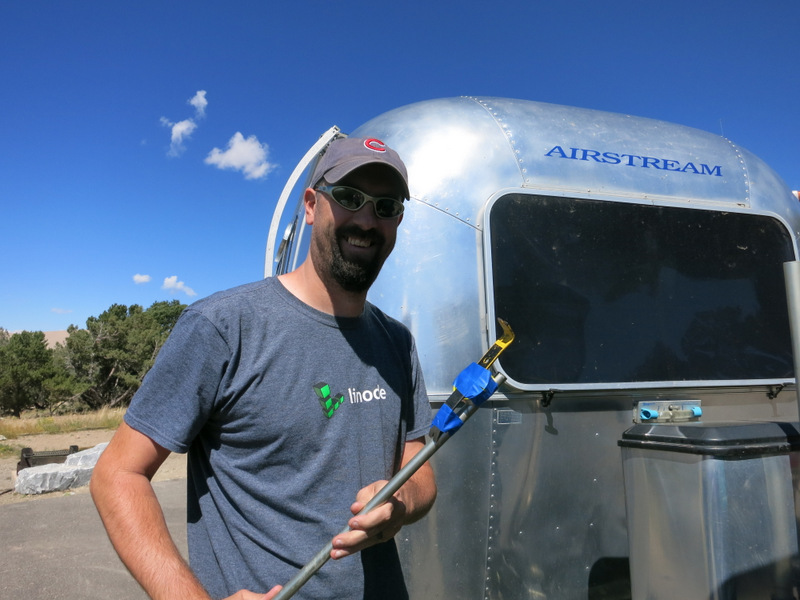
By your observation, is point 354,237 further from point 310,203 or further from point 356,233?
point 310,203

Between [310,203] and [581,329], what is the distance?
1573mm

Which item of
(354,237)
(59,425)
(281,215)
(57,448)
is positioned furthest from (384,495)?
(59,425)

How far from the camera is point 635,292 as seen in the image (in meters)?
3.02

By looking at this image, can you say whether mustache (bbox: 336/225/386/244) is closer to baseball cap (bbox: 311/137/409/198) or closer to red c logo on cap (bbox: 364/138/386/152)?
baseball cap (bbox: 311/137/409/198)

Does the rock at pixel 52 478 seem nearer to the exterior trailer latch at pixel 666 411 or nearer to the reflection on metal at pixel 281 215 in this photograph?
the reflection on metal at pixel 281 215

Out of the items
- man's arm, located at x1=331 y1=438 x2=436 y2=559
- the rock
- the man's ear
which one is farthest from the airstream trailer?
the rock

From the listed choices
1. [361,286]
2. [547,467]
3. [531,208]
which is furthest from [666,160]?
[361,286]

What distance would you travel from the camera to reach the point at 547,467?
2.69m

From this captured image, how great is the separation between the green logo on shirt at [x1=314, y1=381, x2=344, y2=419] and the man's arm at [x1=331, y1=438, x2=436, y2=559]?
230 mm

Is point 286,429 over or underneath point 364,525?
over

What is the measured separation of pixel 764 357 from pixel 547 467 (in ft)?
4.61

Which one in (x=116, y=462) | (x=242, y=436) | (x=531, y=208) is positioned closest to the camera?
(x=116, y=462)

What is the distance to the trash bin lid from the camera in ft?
6.78

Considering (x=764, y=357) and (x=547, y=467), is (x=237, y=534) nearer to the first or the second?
(x=547, y=467)
